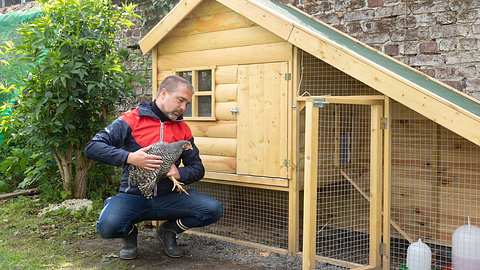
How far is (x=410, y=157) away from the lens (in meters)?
4.38

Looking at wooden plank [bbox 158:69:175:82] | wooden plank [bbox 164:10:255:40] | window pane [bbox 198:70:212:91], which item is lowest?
window pane [bbox 198:70:212:91]

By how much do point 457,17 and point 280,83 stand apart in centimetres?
187

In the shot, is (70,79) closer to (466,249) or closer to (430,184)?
(430,184)

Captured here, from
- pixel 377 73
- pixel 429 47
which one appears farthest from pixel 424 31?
pixel 377 73

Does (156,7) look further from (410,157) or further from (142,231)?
(410,157)

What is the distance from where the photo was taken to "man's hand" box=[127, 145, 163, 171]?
367 cm

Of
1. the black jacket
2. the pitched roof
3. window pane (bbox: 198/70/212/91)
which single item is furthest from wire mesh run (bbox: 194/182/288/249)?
the pitched roof

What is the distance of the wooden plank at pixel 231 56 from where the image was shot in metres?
4.22

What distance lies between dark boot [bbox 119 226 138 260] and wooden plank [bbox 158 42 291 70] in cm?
160

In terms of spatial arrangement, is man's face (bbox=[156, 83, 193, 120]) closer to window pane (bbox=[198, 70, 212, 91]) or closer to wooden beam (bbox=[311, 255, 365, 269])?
window pane (bbox=[198, 70, 212, 91])

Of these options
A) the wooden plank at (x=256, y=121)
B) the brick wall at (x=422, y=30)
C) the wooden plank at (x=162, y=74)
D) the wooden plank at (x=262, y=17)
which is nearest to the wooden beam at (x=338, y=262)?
the wooden plank at (x=256, y=121)

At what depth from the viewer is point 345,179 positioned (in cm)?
429

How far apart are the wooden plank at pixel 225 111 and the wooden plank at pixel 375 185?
1.24 metres

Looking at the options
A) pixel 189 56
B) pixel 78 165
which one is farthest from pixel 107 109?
pixel 189 56
